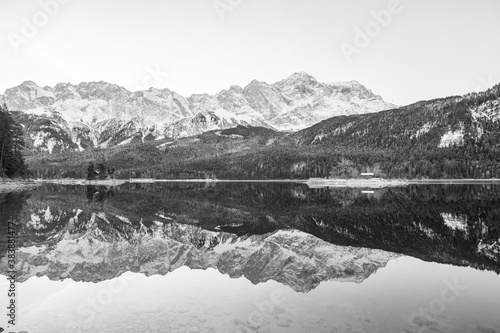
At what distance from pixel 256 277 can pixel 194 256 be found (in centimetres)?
807

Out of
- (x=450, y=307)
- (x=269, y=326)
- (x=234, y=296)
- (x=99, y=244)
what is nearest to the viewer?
(x=269, y=326)

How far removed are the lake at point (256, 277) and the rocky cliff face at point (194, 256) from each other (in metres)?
0.10

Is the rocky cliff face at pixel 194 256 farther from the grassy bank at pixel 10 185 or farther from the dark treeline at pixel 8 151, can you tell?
the dark treeline at pixel 8 151

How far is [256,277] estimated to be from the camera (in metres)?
23.9

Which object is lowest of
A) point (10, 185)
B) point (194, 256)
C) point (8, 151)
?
point (194, 256)

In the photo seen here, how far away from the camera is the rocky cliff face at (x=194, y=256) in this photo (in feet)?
79.7

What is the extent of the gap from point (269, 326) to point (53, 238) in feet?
93.9

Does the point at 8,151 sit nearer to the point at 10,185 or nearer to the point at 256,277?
the point at 10,185

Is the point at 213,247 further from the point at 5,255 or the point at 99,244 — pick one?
the point at 5,255

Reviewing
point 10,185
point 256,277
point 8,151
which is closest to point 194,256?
point 256,277

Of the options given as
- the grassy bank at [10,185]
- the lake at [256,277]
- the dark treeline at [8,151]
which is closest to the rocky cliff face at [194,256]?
the lake at [256,277]

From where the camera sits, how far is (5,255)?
26.4m

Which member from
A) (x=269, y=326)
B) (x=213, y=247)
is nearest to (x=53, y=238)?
(x=213, y=247)

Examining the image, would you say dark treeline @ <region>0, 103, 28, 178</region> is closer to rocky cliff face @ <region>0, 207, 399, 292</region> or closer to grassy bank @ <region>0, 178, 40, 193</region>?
grassy bank @ <region>0, 178, 40, 193</region>
